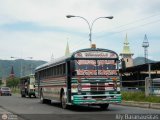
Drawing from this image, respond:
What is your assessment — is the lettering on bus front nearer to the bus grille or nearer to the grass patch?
the bus grille

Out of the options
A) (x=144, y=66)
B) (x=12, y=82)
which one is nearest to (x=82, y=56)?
(x=144, y=66)

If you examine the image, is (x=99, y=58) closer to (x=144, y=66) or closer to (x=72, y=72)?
(x=72, y=72)

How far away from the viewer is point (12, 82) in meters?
136

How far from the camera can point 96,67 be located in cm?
2373

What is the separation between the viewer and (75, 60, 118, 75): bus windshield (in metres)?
23.5

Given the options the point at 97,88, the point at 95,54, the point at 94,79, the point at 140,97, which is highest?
the point at 95,54

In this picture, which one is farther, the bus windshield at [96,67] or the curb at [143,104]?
the curb at [143,104]

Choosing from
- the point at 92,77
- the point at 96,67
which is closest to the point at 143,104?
the point at 96,67

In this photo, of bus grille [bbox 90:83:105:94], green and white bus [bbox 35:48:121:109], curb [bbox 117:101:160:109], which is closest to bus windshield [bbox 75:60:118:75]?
green and white bus [bbox 35:48:121:109]

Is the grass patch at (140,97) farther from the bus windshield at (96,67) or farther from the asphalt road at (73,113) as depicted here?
the bus windshield at (96,67)

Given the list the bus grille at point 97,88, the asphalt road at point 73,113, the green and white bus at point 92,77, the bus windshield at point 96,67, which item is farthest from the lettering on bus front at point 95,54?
the asphalt road at point 73,113

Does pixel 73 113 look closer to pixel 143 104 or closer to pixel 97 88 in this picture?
pixel 97 88

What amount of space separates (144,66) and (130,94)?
16838 millimetres

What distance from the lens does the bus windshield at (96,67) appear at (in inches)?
926
